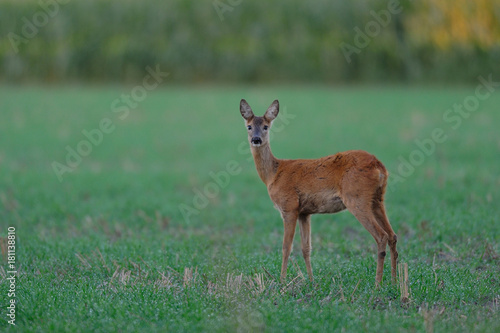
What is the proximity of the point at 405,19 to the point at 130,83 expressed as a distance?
14524mm

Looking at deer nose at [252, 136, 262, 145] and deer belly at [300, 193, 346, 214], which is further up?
deer nose at [252, 136, 262, 145]

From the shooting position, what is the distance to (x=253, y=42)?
34.1 metres

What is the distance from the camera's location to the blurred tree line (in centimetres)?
3212

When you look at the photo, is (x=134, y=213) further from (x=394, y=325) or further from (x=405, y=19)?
(x=405, y=19)

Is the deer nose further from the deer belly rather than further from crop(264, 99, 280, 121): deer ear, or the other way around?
the deer belly

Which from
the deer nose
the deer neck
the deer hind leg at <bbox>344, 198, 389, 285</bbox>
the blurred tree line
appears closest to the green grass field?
the deer hind leg at <bbox>344, 198, 389, 285</bbox>

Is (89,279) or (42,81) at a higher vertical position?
(42,81)

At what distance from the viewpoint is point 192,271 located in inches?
269

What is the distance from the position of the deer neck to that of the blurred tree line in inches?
1036

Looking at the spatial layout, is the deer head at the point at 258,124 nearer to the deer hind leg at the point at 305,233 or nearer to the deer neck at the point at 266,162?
the deer neck at the point at 266,162

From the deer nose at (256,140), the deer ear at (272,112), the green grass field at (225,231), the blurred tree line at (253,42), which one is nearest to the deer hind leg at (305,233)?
the green grass field at (225,231)

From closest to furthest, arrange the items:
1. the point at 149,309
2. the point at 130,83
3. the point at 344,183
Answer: the point at 149,309 → the point at 344,183 → the point at 130,83

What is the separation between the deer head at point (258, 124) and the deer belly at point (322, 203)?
81cm

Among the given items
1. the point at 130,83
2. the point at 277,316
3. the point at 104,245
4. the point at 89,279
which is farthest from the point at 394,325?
the point at 130,83
